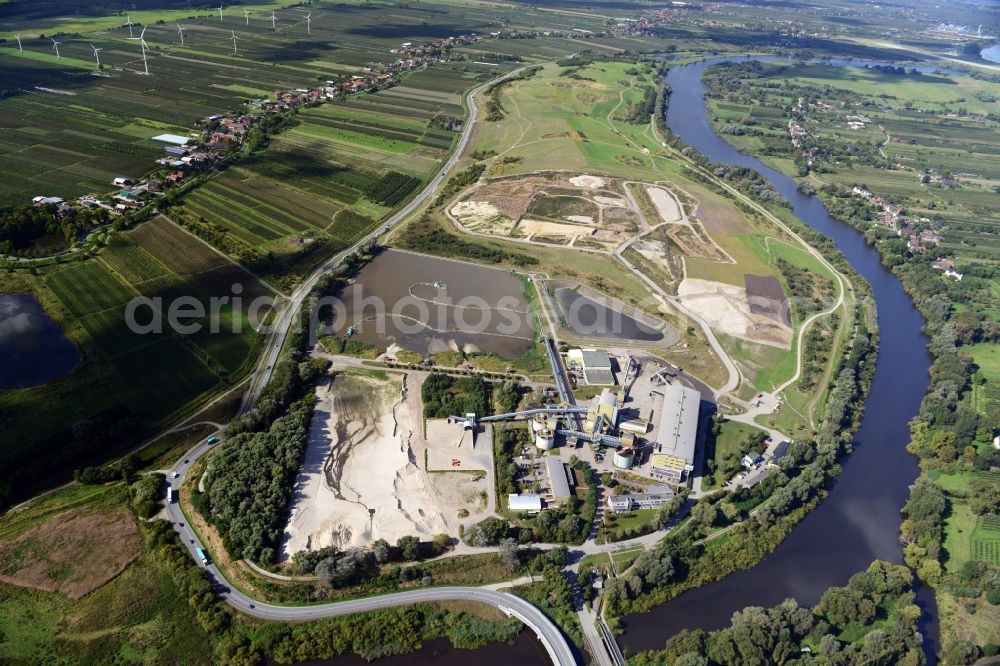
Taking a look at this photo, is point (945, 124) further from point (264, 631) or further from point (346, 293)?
point (264, 631)

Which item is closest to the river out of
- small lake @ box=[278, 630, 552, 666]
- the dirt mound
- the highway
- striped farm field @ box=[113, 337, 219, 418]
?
the highway

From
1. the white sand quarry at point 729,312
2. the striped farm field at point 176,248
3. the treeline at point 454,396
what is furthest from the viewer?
the striped farm field at point 176,248

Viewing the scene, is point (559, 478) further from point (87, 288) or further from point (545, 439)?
point (87, 288)

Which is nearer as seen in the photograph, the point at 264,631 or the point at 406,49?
the point at 264,631

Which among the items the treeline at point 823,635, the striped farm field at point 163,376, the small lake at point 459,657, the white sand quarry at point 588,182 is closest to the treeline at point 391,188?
the white sand quarry at point 588,182

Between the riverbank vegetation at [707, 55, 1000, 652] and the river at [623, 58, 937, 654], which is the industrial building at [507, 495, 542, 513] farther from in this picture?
the riverbank vegetation at [707, 55, 1000, 652]

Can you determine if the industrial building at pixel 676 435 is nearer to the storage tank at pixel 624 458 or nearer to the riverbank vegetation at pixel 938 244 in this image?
the storage tank at pixel 624 458

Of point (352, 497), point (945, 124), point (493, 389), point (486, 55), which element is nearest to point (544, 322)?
point (493, 389)
